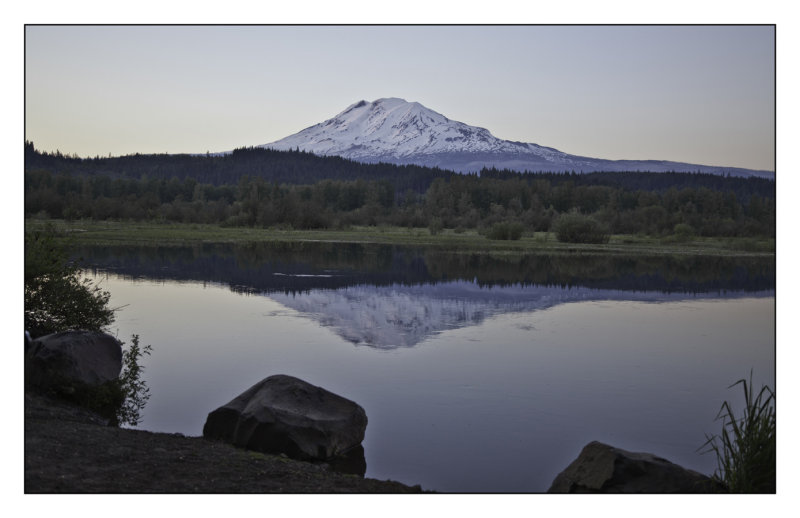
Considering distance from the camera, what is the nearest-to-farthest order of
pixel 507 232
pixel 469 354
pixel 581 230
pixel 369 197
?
1. pixel 469 354
2. pixel 581 230
3. pixel 507 232
4. pixel 369 197

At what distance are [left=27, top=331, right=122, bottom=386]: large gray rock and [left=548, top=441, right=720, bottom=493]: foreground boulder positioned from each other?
6.93 metres

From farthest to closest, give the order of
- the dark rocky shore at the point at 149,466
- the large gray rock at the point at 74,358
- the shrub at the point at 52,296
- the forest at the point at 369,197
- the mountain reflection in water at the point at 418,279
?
the forest at the point at 369,197
the mountain reflection in water at the point at 418,279
the shrub at the point at 52,296
the large gray rock at the point at 74,358
the dark rocky shore at the point at 149,466

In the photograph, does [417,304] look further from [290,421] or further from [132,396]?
[290,421]

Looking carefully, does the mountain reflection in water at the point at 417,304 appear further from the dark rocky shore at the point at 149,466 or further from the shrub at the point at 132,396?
the dark rocky shore at the point at 149,466

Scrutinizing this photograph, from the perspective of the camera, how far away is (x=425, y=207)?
115062 mm

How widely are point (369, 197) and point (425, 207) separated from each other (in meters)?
15.3

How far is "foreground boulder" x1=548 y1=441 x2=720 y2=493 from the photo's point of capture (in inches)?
293

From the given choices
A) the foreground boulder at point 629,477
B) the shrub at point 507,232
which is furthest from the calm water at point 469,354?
the shrub at point 507,232

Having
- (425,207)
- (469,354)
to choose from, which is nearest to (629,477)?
(469,354)

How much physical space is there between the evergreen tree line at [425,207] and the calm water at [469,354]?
27702mm

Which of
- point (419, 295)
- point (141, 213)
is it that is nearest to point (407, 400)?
point (419, 295)

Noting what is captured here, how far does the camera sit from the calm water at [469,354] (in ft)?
32.3

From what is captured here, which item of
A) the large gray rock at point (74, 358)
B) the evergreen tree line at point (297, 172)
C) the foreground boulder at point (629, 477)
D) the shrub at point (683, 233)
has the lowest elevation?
the foreground boulder at point (629, 477)
